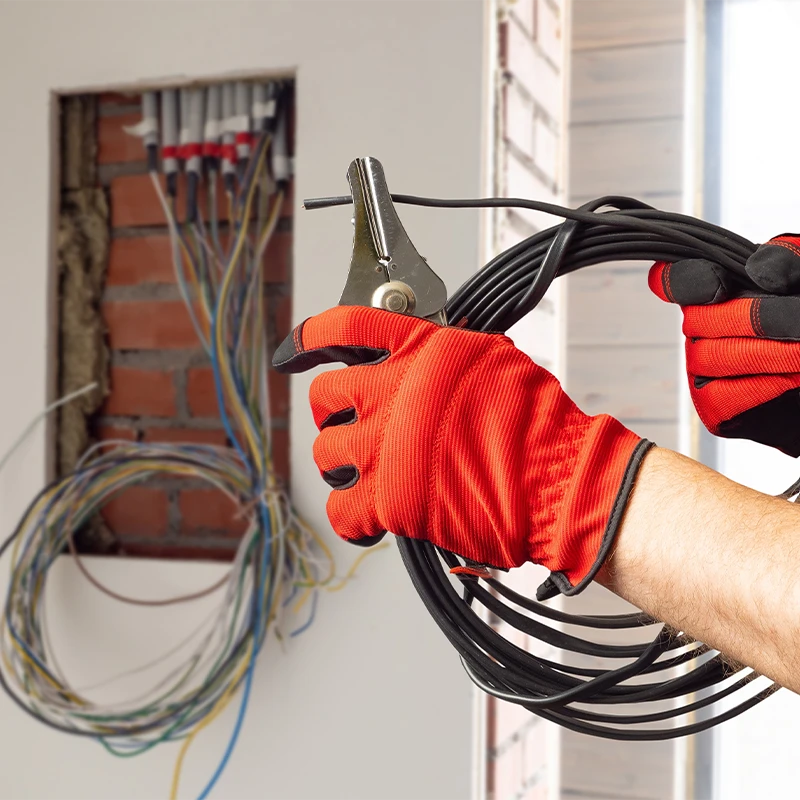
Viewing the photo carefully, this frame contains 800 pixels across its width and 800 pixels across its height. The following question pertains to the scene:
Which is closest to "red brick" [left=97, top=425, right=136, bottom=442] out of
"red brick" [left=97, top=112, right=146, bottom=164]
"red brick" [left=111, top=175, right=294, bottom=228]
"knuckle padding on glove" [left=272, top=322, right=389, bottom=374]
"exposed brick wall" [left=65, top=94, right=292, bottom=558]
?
"exposed brick wall" [left=65, top=94, right=292, bottom=558]

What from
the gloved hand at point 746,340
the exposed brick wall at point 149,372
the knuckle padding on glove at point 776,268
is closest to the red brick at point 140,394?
the exposed brick wall at point 149,372

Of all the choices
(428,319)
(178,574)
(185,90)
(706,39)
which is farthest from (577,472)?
(706,39)

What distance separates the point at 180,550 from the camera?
1431 millimetres

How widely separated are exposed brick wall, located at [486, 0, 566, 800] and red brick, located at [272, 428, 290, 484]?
0.41 metres

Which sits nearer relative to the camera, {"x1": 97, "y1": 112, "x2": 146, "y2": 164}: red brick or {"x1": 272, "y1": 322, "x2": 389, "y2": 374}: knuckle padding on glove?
{"x1": 272, "y1": 322, "x2": 389, "y2": 374}: knuckle padding on glove

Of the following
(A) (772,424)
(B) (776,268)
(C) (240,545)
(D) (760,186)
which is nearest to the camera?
(B) (776,268)

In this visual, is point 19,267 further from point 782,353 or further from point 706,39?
point 706,39

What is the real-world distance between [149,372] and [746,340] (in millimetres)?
1025

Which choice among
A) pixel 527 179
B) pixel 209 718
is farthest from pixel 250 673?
pixel 527 179

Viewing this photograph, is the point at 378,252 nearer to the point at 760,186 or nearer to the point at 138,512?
the point at 138,512

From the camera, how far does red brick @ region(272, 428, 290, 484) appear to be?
1.40 m

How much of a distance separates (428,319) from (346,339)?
95mm

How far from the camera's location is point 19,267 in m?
1.41

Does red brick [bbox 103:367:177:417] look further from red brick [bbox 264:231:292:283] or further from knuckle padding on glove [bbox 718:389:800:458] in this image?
knuckle padding on glove [bbox 718:389:800:458]
